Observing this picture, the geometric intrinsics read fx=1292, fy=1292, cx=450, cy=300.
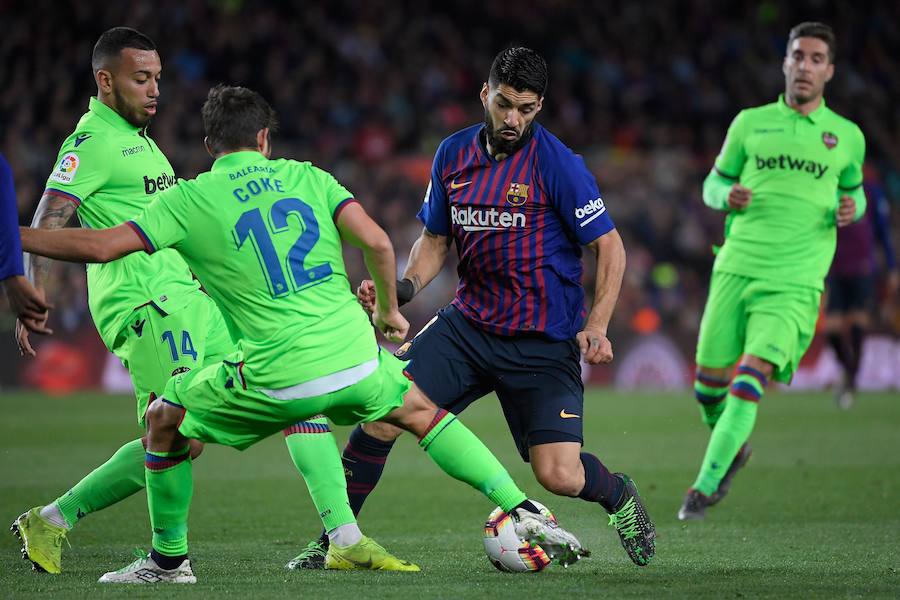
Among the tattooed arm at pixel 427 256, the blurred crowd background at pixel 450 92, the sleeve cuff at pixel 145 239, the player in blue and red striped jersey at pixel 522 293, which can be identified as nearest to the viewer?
the sleeve cuff at pixel 145 239

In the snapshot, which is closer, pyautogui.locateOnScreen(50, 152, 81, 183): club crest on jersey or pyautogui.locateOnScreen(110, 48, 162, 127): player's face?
pyautogui.locateOnScreen(50, 152, 81, 183): club crest on jersey

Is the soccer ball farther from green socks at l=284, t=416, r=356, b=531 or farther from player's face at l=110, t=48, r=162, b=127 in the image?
player's face at l=110, t=48, r=162, b=127

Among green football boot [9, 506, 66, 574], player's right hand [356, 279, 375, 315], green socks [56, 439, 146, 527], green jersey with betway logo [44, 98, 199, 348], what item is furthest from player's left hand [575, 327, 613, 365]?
green football boot [9, 506, 66, 574]

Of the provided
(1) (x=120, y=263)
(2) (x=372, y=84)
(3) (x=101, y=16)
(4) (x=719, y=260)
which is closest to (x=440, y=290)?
(2) (x=372, y=84)

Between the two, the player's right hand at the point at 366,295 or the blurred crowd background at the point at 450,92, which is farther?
the blurred crowd background at the point at 450,92

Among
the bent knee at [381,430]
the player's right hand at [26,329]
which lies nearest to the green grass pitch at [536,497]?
the bent knee at [381,430]

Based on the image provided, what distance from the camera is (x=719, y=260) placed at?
25.4 feet

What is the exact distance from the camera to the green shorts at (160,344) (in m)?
5.71

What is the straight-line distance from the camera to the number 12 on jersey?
4.72m

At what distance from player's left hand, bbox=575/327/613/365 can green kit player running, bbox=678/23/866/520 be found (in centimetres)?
227

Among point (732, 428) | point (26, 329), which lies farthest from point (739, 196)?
point (26, 329)

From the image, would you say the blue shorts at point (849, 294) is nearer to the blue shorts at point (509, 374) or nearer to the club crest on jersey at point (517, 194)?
the blue shorts at point (509, 374)

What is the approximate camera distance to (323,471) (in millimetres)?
5324

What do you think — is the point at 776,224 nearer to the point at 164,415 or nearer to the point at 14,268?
the point at 164,415
